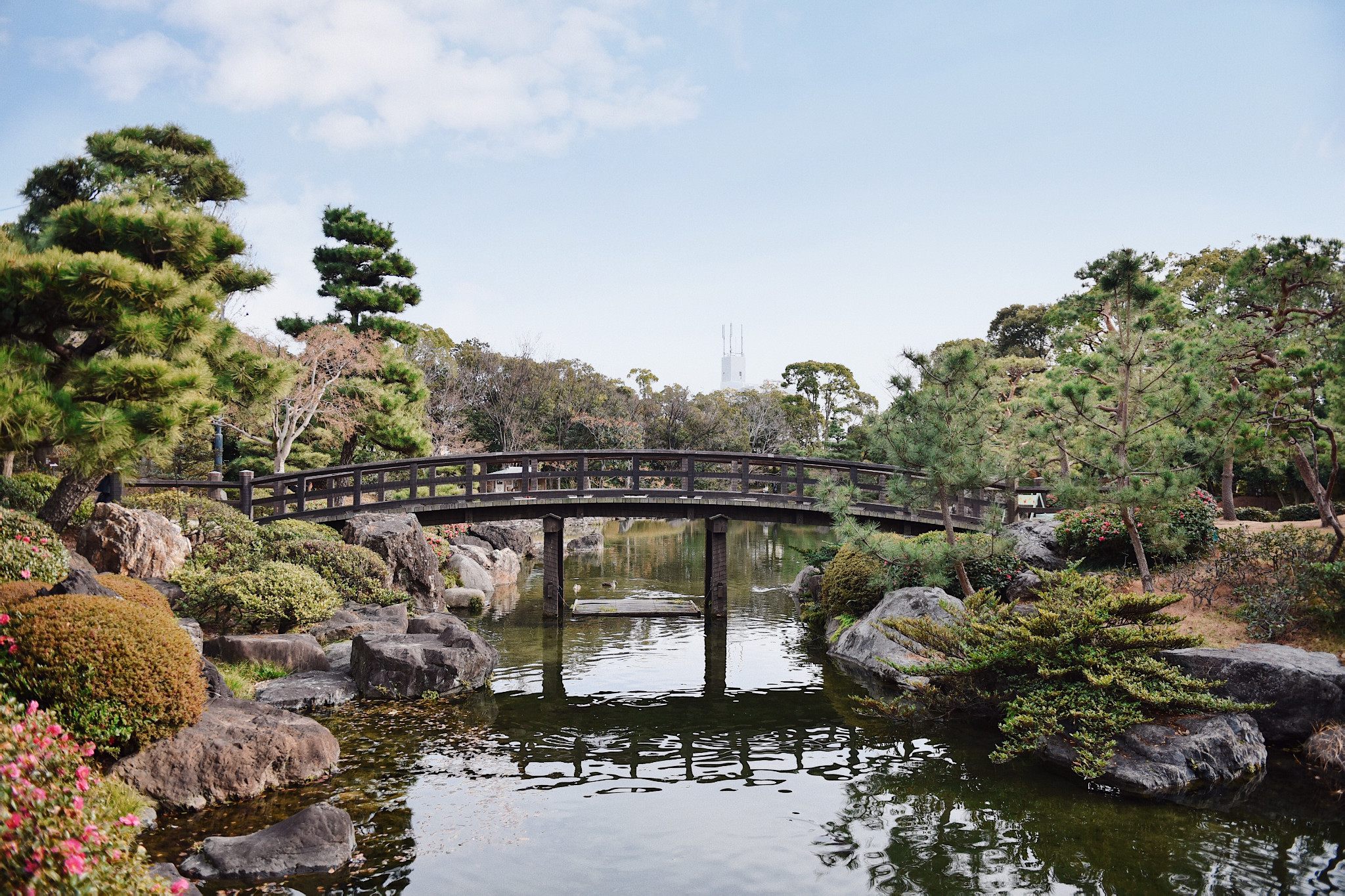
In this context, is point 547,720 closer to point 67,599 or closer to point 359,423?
point 67,599

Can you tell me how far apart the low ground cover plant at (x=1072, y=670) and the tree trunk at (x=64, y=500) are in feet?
39.0

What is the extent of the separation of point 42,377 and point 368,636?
5.22 metres

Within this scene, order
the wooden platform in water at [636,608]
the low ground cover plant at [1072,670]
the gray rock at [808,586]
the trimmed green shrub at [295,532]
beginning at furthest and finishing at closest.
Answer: the gray rock at [808,586] → the wooden platform in water at [636,608] → the trimmed green shrub at [295,532] → the low ground cover plant at [1072,670]

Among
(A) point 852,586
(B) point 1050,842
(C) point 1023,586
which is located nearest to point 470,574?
(A) point 852,586

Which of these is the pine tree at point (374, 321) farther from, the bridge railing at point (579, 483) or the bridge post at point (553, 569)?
the bridge post at point (553, 569)

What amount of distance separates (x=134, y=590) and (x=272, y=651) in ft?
7.02

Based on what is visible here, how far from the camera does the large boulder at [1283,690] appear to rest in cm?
882

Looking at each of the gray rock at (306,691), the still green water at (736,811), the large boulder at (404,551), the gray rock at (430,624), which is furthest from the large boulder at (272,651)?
the large boulder at (404,551)

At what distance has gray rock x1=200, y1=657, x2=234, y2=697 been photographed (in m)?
9.12

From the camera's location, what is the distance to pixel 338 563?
14.7 m

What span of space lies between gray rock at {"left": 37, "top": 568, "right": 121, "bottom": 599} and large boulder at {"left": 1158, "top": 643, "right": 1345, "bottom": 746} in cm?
1149

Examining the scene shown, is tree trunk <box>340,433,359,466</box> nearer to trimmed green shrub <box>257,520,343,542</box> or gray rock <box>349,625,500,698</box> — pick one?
trimmed green shrub <box>257,520,343,542</box>

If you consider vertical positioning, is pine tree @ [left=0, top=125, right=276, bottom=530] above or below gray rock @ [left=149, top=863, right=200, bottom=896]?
above

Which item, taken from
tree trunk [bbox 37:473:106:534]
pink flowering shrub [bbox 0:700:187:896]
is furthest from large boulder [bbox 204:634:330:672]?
pink flowering shrub [bbox 0:700:187:896]
